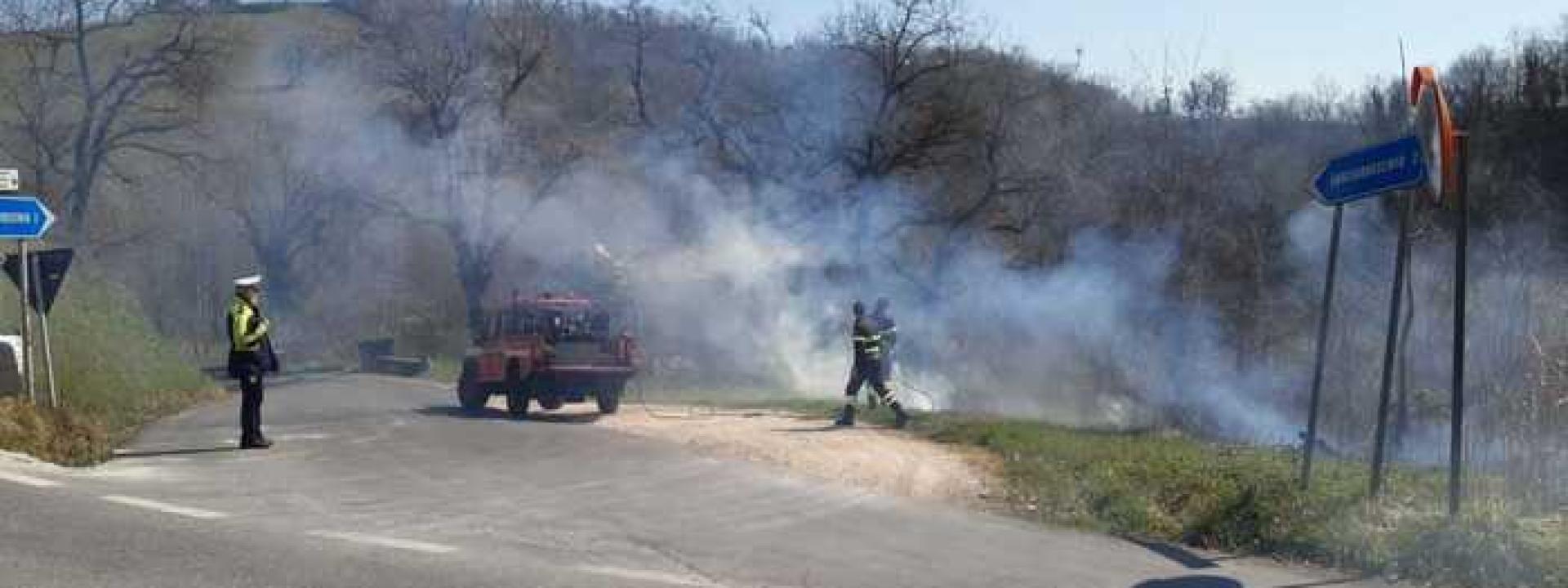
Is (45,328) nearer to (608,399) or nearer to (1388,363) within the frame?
(608,399)

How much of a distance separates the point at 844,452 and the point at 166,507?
7.01 metres

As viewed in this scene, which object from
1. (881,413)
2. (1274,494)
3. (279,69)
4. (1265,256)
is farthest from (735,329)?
(1274,494)

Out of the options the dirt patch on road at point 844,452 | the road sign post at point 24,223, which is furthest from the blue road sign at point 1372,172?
the road sign post at point 24,223

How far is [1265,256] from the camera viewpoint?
3241cm

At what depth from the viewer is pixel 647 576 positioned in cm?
900

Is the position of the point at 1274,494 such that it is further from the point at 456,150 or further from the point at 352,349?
the point at 352,349

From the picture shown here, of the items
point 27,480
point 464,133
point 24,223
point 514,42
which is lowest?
point 27,480

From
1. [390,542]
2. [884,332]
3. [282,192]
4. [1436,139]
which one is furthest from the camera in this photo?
[282,192]

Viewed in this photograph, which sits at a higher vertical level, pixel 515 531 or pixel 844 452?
pixel 844 452

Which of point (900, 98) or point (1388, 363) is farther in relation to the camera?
point (900, 98)

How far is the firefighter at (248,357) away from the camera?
16.2m

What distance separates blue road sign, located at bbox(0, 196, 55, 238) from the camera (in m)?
16.3

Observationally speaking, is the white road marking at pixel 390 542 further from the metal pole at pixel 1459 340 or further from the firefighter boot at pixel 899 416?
the firefighter boot at pixel 899 416

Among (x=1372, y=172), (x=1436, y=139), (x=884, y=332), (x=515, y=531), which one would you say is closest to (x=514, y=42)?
(x=884, y=332)
